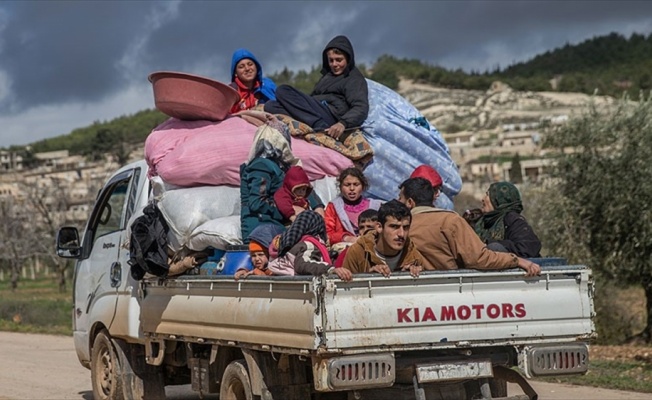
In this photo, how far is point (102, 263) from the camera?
1088 cm

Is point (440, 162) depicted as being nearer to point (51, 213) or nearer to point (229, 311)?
point (229, 311)

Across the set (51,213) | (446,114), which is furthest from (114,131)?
(51,213)

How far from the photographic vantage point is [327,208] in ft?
28.7

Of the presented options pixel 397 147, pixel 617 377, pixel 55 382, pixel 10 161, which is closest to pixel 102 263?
pixel 397 147

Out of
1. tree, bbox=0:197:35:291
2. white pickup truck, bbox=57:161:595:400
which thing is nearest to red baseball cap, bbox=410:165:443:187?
white pickup truck, bbox=57:161:595:400

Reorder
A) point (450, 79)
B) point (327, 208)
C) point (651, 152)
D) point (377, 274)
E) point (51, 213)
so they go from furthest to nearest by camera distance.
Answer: point (450, 79)
point (51, 213)
point (651, 152)
point (327, 208)
point (377, 274)

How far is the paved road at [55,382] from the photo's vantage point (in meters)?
11.7

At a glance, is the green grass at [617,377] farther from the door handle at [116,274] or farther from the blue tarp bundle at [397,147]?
the door handle at [116,274]

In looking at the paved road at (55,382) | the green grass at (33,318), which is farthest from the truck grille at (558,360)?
the green grass at (33,318)

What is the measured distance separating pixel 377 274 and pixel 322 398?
1.32 m

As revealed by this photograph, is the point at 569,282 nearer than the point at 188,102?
Yes

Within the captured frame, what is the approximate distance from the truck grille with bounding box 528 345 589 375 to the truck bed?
7 cm

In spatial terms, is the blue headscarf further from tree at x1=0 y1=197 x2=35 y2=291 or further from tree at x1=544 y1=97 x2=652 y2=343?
tree at x1=0 y1=197 x2=35 y2=291

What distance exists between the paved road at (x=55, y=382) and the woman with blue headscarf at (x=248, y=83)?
Answer: 11.2ft
